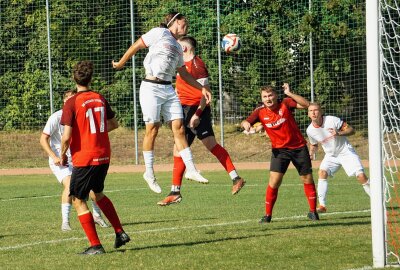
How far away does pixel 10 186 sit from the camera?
2262cm

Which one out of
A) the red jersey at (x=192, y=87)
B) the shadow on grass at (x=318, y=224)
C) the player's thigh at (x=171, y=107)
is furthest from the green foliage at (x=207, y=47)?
the player's thigh at (x=171, y=107)

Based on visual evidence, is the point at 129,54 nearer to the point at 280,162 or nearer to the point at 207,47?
the point at 280,162

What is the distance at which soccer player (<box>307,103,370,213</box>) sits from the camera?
1538 centimetres

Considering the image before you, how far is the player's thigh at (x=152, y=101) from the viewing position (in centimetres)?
1271

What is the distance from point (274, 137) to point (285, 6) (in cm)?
1647

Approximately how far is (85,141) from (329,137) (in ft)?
20.8

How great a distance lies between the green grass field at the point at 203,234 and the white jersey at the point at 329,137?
0.91 meters

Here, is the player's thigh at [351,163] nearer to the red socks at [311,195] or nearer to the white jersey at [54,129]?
the red socks at [311,195]

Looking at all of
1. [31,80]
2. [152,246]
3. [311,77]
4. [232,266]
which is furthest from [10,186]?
[232,266]

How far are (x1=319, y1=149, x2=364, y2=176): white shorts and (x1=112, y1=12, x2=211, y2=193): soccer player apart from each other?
3.44 metres

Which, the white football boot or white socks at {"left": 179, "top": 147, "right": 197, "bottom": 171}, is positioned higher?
white socks at {"left": 179, "top": 147, "right": 197, "bottom": 171}

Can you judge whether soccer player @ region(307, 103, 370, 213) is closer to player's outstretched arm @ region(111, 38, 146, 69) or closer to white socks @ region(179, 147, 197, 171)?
white socks @ region(179, 147, 197, 171)

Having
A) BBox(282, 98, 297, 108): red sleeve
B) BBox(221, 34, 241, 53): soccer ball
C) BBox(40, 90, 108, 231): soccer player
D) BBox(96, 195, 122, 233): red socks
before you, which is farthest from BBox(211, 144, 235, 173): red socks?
BBox(221, 34, 241, 53): soccer ball

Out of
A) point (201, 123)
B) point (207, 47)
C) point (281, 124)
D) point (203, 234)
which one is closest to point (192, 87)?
point (201, 123)
